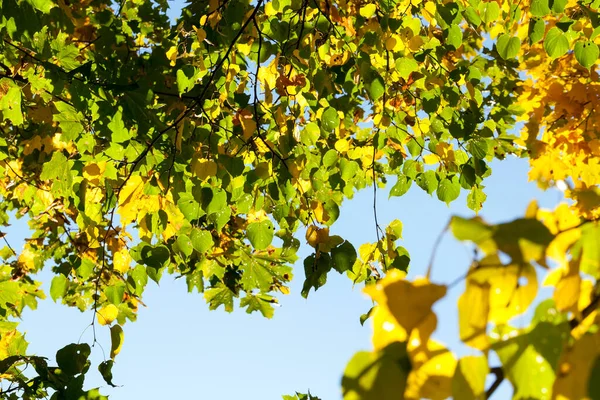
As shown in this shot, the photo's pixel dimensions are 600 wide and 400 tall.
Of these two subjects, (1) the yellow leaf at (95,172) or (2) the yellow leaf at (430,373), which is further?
(1) the yellow leaf at (95,172)

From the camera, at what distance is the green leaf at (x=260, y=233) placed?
2.35m

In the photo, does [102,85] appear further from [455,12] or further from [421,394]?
[421,394]

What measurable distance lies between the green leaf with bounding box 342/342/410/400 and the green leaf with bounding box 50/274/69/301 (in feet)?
7.70

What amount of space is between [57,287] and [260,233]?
96 cm

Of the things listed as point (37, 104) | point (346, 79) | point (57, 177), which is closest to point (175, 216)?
point (57, 177)

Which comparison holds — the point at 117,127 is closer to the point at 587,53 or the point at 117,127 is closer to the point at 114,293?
the point at 114,293

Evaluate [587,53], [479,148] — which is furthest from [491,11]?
[479,148]

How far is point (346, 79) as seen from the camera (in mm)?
2600

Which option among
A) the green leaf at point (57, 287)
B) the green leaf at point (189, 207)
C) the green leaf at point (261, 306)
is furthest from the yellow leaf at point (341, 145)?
the green leaf at point (261, 306)

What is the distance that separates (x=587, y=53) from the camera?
223 centimetres

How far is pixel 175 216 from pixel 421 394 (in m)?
2.03

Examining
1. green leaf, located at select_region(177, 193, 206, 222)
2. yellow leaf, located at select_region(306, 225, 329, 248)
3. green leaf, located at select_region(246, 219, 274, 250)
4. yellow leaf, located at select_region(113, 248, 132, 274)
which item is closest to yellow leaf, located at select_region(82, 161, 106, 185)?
green leaf, located at select_region(177, 193, 206, 222)

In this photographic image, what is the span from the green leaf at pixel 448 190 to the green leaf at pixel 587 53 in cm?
78

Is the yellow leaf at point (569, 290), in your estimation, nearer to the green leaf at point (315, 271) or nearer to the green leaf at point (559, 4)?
→ the green leaf at point (315, 271)
